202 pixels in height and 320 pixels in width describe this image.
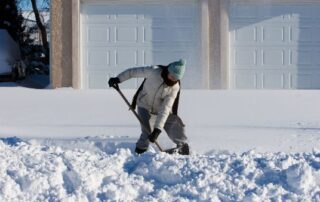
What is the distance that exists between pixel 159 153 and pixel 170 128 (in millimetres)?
1172

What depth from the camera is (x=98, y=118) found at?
37.8 ft

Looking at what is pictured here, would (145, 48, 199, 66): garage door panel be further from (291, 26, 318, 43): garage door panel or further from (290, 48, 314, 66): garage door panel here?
(291, 26, 318, 43): garage door panel

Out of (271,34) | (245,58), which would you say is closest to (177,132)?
(245,58)

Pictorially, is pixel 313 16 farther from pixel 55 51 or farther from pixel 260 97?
pixel 55 51

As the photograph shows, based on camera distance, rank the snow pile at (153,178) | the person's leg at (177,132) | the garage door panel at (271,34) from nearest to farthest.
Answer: the snow pile at (153,178) → the person's leg at (177,132) → the garage door panel at (271,34)

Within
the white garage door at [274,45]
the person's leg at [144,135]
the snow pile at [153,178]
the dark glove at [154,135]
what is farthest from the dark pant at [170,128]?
the white garage door at [274,45]

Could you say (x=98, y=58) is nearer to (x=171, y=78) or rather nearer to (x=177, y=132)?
(x=177, y=132)

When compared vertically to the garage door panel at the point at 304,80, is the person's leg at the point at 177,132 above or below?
below

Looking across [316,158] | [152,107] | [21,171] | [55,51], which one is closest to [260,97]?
[55,51]

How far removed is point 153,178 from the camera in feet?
21.7

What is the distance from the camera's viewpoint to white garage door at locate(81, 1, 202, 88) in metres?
15.2

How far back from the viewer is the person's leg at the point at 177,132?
8.48 m

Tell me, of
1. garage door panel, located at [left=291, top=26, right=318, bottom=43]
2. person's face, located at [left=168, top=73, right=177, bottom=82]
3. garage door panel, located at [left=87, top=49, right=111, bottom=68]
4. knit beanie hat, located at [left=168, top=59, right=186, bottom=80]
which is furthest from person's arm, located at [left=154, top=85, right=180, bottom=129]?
garage door panel, located at [left=291, top=26, right=318, bottom=43]

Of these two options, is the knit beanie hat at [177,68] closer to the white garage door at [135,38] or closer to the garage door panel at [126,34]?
the white garage door at [135,38]
